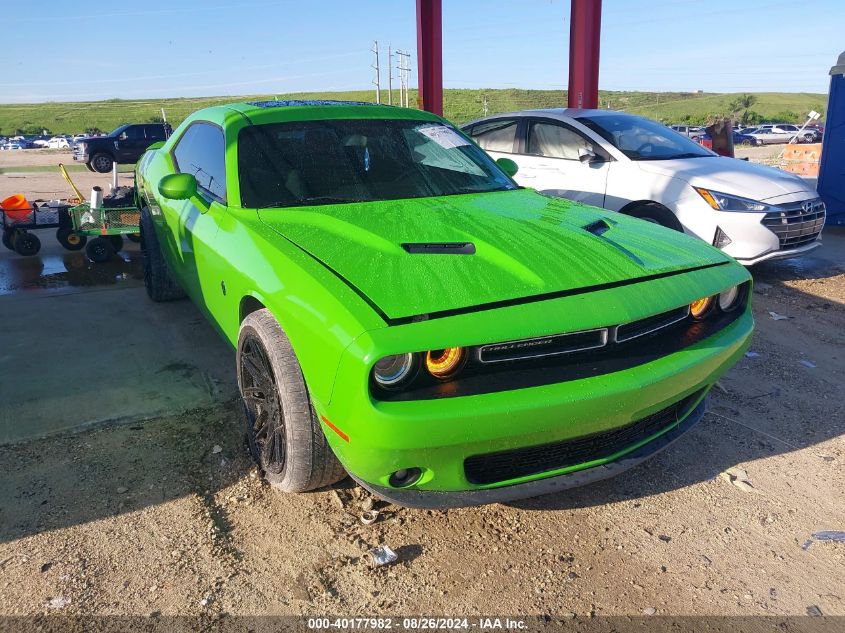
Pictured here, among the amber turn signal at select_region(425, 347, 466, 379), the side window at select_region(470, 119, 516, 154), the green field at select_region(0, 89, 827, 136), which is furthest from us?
the green field at select_region(0, 89, 827, 136)

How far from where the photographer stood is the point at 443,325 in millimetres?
1965

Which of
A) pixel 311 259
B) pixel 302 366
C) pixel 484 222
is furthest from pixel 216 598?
pixel 484 222

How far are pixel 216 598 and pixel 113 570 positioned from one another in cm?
41

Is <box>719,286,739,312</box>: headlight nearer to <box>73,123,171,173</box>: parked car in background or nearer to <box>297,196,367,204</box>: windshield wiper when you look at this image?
<box>297,196,367,204</box>: windshield wiper

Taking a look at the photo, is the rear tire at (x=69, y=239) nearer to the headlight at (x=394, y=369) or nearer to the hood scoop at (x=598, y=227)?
the hood scoop at (x=598, y=227)

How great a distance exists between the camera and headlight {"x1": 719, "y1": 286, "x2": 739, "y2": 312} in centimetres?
274

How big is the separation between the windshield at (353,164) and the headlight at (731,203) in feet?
8.84

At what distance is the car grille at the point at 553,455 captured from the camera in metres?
2.16

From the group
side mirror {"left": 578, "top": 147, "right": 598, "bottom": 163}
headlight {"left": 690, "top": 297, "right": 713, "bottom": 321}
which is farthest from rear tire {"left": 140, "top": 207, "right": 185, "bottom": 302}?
side mirror {"left": 578, "top": 147, "right": 598, "bottom": 163}

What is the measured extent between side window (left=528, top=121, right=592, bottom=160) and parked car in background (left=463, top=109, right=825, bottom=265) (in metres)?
0.01

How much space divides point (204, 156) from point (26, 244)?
4480 mm

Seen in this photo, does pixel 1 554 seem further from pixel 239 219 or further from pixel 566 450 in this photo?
pixel 566 450

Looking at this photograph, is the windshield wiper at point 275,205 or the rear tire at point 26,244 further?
the rear tire at point 26,244

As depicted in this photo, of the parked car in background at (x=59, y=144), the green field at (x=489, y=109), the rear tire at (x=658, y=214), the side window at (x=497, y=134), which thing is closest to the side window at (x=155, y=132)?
the side window at (x=497, y=134)
